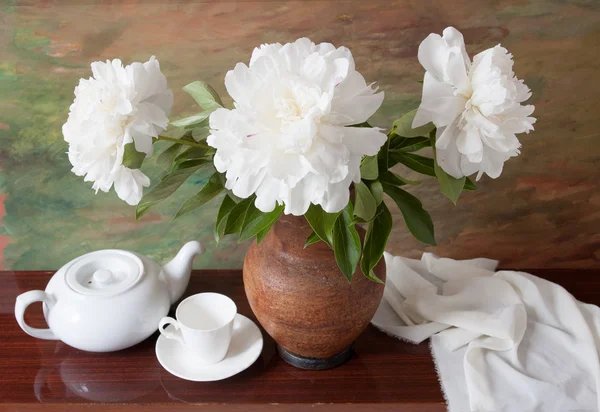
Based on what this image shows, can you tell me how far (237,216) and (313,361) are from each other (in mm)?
305

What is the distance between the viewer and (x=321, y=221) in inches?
34.3

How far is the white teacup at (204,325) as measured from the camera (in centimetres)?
105

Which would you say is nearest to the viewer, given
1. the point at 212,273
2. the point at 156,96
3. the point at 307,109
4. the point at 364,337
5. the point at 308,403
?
the point at 307,109

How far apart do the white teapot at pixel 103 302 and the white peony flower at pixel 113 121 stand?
0.27 m

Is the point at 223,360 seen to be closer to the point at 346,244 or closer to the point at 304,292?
the point at 304,292

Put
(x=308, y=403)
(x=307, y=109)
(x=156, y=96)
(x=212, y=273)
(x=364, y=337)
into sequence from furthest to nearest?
(x=212, y=273) → (x=364, y=337) → (x=308, y=403) → (x=156, y=96) → (x=307, y=109)

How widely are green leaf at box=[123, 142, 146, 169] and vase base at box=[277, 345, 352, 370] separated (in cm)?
44

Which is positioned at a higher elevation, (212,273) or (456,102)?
(456,102)

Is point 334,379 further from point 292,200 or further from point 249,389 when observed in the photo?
point 292,200

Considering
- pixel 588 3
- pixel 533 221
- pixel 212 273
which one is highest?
pixel 588 3

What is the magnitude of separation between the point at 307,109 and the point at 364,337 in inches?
23.0

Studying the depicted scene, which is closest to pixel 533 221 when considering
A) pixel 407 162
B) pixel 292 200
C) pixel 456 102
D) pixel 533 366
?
pixel 533 366

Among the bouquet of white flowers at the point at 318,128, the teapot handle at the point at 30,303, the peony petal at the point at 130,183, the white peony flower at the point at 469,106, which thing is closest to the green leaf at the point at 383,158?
the bouquet of white flowers at the point at 318,128

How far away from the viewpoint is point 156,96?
90cm
